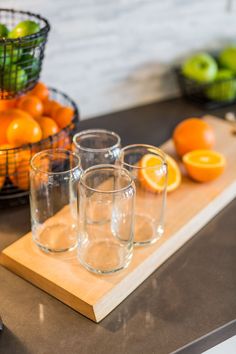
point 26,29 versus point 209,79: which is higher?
point 26,29

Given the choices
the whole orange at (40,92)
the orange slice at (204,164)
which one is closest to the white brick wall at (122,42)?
the whole orange at (40,92)

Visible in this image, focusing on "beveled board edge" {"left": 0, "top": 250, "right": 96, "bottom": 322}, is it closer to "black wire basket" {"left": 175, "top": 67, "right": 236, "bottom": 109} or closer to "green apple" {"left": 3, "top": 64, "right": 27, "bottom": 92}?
"green apple" {"left": 3, "top": 64, "right": 27, "bottom": 92}

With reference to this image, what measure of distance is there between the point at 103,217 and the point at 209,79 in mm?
723

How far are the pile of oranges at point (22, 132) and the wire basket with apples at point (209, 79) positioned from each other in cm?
57

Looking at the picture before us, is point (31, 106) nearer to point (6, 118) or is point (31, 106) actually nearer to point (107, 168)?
point (6, 118)

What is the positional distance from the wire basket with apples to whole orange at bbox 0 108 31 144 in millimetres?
685

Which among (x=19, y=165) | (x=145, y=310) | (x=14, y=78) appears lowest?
(x=145, y=310)

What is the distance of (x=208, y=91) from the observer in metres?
1.56

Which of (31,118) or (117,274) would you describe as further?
(31,118)

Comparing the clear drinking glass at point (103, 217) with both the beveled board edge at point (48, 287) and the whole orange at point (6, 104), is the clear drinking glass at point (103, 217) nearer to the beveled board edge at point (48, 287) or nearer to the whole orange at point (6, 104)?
the beveled board edge at point (48, 287)

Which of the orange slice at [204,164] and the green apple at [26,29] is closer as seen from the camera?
the green apple at [26,29]

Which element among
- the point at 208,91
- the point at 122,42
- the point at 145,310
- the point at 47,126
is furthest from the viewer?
the point at 208,91

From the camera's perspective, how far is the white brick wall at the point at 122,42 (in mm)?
1325

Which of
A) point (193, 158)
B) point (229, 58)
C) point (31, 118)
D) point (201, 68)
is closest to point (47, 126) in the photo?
point (31, 118)
